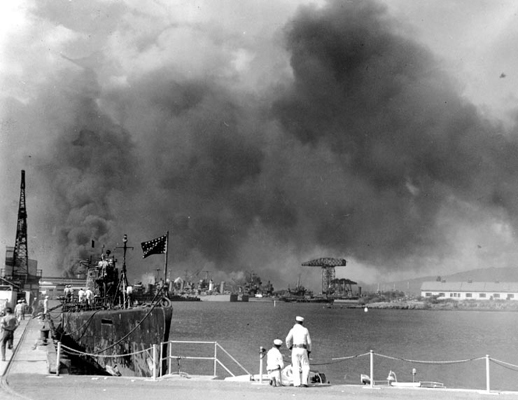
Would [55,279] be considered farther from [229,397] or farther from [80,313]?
[229,397]

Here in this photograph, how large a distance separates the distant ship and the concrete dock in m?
3.69

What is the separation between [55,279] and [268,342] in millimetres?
60830

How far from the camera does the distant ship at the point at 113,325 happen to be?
2591 cm

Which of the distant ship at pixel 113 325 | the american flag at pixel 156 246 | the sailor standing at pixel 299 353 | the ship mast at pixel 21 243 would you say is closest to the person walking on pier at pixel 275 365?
the sailor standing at pixel 299 353

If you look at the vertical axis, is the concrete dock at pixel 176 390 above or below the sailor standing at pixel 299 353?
below

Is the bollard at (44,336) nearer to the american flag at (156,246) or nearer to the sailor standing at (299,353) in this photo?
the american flag at (156,246)

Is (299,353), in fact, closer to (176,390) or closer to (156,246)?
(176,390)

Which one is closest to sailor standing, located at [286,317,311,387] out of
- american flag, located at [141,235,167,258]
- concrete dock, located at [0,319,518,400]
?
concrete dock, located at [0,319,518,400]

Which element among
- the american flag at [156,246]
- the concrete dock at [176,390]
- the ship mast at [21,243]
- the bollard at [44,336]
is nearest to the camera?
the concrete dock at [176,390]

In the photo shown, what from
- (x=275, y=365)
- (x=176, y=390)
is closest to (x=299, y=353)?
(x=275, y=365)

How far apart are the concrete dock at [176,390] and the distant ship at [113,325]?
3.69 m

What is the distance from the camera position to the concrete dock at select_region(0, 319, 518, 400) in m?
13.3

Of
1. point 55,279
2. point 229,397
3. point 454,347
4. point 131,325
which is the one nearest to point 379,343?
point 454,347

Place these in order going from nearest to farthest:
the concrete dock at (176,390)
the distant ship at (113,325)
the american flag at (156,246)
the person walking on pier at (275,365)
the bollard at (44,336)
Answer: the concrete dock at (176,390) → the person walking on pier at (275,365) → the bollard at (44,336) → the distant ship at (113,325) → the american flag at (156,246)
